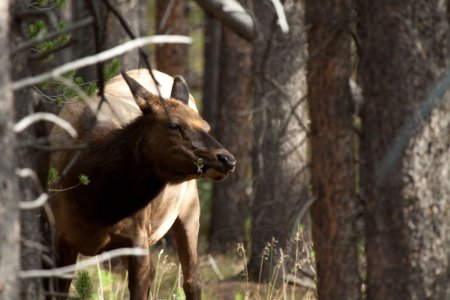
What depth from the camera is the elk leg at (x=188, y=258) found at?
8.88 m

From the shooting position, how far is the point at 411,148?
15.1 ft

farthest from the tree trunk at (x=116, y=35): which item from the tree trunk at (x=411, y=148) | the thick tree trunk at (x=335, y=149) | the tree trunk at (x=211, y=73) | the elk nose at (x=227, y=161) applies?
the tree trunk at (x=411, y=148)

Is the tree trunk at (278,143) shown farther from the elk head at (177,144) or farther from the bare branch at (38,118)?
the bare branch at (38,118)

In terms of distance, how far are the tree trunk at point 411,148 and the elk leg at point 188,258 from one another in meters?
4.31

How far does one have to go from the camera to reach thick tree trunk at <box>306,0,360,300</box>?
4.88 meters

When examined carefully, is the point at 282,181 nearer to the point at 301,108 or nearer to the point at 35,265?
the point at 301,108

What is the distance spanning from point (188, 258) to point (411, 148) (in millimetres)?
4583

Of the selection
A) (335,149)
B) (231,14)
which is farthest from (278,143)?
(335,149)

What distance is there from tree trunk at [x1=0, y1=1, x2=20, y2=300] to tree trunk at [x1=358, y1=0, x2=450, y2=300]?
1942mm

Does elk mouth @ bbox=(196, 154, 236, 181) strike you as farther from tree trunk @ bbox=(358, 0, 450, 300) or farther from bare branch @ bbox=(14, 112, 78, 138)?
bare branch @ bbox=(14, 112, 78, 138)

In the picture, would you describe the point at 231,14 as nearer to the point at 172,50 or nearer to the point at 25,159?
the point at 172,50

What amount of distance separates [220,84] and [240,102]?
44 centimetres

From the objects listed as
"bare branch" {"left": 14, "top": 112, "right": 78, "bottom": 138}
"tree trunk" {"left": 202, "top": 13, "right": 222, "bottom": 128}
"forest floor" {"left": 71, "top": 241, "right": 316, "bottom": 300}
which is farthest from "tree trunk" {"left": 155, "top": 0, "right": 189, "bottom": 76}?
"bare branch" {"left": 14, "top": 112, "right": 78, "bottom": 138}

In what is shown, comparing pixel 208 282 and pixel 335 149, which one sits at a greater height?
pixel 335 149
